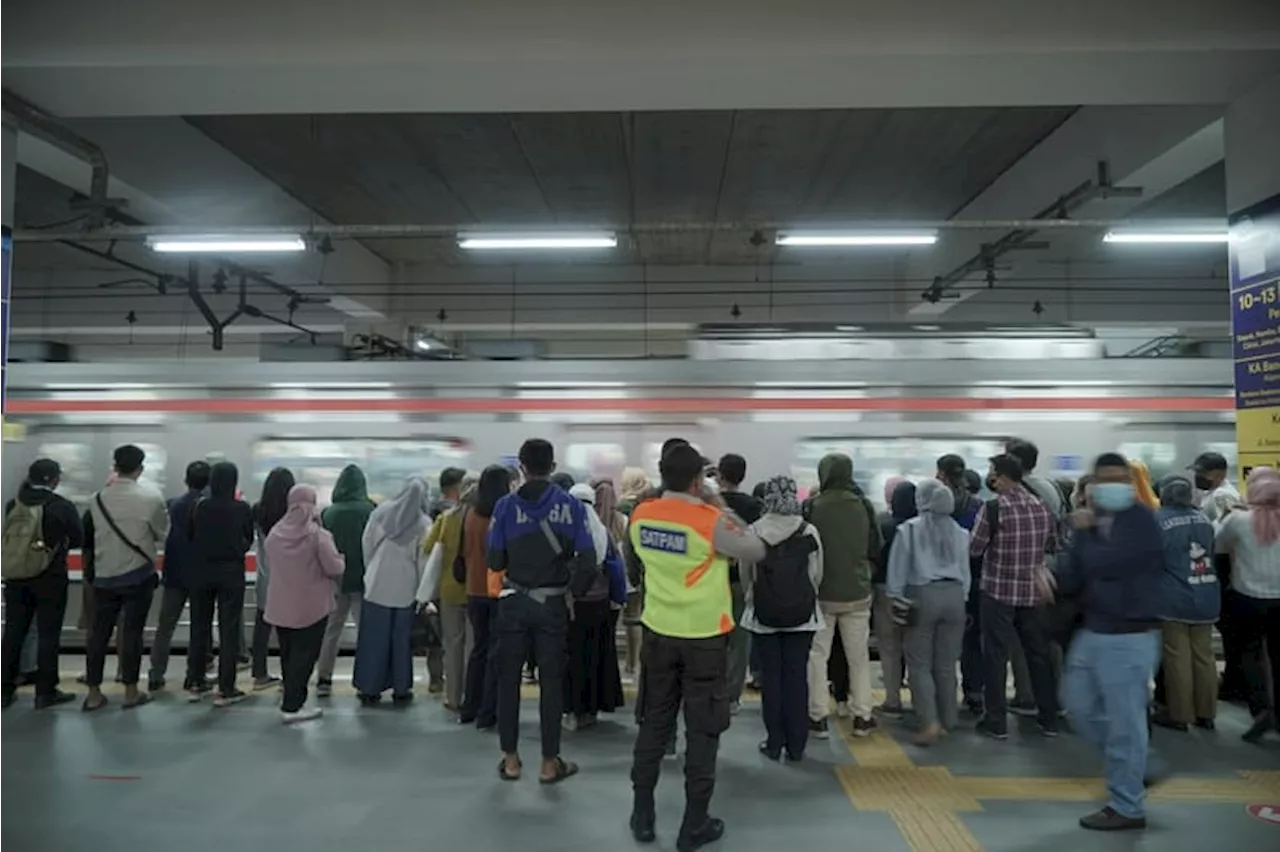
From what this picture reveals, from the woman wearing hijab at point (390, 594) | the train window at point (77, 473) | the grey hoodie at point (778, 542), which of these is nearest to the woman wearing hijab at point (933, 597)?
the grey hoodie at point (778, 542)

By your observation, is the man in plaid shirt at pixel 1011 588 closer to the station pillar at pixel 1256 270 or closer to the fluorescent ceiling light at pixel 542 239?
the station pillar at pixel 1256 270

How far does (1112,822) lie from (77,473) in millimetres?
A: 8337

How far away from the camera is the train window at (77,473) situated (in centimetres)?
753

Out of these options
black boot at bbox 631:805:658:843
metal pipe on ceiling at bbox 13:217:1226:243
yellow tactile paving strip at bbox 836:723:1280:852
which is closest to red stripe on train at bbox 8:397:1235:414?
metal pipe on ceiling at bbox 13:217:1226:243

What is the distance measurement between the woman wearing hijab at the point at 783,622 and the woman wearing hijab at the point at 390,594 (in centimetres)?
250

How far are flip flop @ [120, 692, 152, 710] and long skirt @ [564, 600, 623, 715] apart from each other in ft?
10.3

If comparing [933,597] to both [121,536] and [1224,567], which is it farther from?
[121,536]

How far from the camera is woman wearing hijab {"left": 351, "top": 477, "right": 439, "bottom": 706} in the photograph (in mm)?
5910

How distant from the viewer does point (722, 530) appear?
385 centimetres

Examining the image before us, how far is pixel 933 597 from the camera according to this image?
523 cm

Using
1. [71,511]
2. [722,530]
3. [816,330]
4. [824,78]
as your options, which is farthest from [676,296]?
[722,530]

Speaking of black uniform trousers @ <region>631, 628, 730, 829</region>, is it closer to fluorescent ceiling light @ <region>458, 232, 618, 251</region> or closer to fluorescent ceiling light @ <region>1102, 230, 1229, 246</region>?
fluorescent ceiling light @ <region>458, 232, 618, 251</region>

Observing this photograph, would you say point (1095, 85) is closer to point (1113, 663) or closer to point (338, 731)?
point (1113, 663)

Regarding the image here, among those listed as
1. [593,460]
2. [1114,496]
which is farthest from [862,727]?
[593,460]
